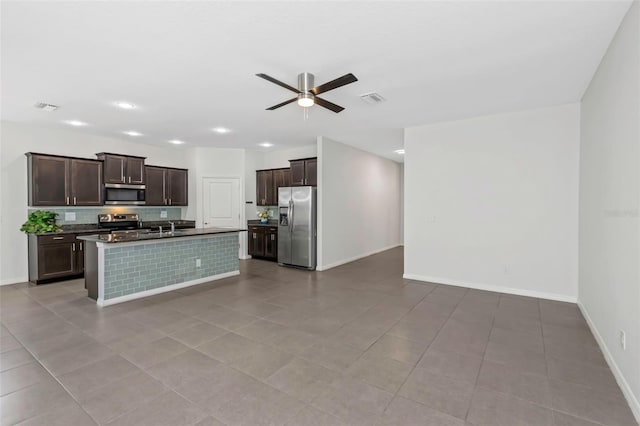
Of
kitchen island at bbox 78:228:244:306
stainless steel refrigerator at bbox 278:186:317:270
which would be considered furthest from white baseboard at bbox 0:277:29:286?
stainless steel refrigerator at bbox 278:186:317:270

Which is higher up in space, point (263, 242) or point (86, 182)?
point (86, 182)

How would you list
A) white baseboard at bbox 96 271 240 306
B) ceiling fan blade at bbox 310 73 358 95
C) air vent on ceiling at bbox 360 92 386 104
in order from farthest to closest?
white baseboard at bbox 96 271 240 306, air vent on ceiling at bbox 360 92 386 104, ceiling fan blade at bbox 310 73 358 95

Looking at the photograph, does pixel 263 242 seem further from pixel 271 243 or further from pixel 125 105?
pixel 125 105

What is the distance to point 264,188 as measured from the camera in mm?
8023

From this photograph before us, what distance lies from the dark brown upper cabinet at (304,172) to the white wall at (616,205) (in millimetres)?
4603

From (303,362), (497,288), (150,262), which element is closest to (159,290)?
(150,262)

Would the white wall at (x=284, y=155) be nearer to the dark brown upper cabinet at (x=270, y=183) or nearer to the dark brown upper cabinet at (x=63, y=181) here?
the dark brown upper cabinet at (x=270, y=183)

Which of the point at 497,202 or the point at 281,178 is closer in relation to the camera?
the point at 497,202

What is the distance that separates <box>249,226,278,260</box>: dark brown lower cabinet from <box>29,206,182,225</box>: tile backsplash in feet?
6.38

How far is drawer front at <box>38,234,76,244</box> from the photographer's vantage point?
517 centimetres

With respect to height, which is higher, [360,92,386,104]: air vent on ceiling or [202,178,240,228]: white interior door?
[360,92,386,104]: air vent on ceiling

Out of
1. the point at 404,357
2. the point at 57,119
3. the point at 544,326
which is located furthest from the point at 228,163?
the point at 544,326

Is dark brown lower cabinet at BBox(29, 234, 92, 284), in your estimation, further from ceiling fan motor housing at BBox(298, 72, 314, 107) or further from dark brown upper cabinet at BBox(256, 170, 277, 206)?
ceiling fan motor housing at BBox(298, 72, 314, 107)

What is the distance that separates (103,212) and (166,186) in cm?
136
